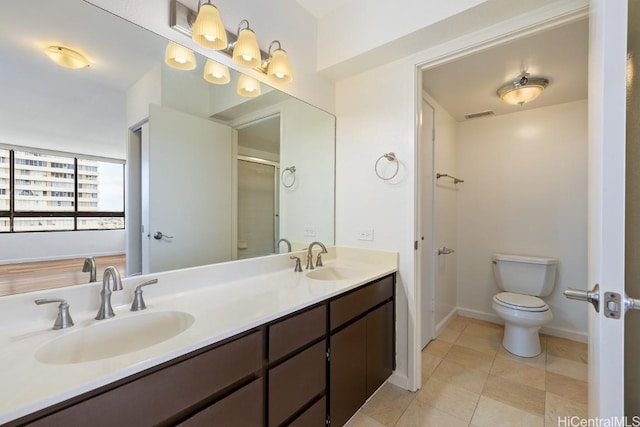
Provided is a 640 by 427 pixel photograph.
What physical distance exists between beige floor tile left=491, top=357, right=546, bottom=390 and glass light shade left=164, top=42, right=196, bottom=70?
2.81 meters

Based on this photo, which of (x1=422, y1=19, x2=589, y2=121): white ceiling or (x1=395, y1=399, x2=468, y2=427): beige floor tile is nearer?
(x1=395, y1=399, x2=468, y2=427): beige floor tile

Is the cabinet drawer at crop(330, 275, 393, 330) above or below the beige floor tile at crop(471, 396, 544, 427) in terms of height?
above

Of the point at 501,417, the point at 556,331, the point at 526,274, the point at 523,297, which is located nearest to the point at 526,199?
the point at 526,274

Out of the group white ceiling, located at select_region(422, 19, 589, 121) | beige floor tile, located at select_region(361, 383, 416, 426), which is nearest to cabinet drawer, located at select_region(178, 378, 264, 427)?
beige floor tile, located at select_region(361, 383, 416, 426)

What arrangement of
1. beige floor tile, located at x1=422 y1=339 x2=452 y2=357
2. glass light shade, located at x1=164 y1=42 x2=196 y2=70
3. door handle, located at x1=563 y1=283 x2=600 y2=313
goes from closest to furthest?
1. door handle, located at x1=563 y1=283 x2=600 y2=313
2. glass light shade, located at x1=164 y1=42 x2=196 y2=70
3. beige floor tile, located at x1=422 y1=339 x2=452 y2=357

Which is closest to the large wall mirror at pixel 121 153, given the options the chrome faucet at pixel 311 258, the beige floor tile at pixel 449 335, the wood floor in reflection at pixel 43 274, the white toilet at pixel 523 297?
the wood floor in reflection at pixel 43 274

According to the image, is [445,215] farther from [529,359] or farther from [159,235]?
[159,235]

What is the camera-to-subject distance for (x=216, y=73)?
151 cm

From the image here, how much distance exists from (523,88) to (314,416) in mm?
2595

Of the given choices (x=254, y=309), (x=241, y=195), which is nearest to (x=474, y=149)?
(x=241, y=195)

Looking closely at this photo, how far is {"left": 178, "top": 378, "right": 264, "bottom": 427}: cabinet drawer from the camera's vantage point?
2.79 feet

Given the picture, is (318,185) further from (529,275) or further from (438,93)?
(529,275)

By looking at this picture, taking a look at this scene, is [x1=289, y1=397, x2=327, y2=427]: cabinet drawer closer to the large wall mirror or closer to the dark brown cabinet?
the dark brown cabinet

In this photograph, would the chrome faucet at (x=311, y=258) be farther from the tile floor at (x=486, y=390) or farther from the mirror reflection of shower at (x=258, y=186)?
the tile floor at (x=486, y=390)
